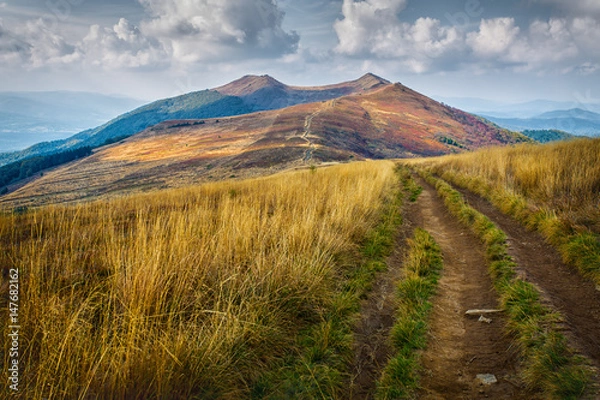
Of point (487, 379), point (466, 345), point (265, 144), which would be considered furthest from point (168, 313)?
point (265, 144)

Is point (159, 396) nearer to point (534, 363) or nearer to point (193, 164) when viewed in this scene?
point (534, 363)

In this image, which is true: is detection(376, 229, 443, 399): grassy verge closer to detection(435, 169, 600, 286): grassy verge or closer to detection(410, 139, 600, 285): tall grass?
detection(435, 169, 600, 286): grassy verge

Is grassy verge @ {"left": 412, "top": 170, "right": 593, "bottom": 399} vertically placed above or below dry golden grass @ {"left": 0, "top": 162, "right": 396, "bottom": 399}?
below

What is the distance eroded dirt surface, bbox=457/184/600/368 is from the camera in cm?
301

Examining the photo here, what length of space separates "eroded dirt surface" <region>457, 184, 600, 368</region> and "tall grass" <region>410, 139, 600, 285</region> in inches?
6.7

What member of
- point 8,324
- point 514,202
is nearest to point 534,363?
point 8,324

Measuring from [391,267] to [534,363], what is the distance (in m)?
2.78

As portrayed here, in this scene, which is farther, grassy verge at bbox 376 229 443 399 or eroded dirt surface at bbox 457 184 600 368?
eroded dirt surface at bbox 457 184 600 368

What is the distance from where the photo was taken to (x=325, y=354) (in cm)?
302

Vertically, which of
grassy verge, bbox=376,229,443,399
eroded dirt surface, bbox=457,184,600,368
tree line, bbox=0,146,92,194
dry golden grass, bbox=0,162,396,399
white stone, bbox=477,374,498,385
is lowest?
white stone, bbox=477,374,498,385

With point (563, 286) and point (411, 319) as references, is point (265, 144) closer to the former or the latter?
point (563, 286)

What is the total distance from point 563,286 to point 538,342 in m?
1.80

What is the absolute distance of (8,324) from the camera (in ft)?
8.11

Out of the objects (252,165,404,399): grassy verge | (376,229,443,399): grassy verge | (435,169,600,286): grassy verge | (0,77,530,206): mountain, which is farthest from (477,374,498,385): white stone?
(0,77,530,206): mountain
